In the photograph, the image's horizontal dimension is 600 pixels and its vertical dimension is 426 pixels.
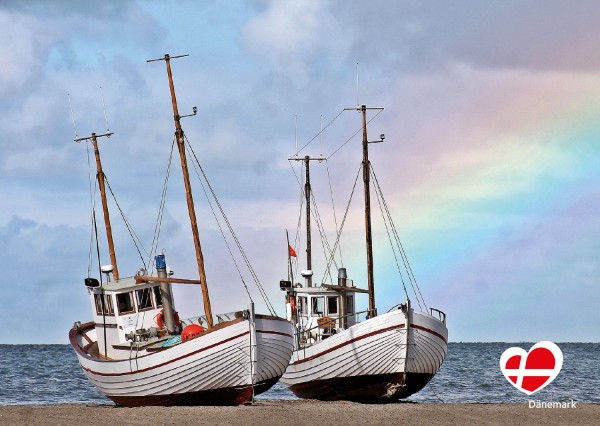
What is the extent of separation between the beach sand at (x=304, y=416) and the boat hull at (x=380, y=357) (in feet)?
19.7

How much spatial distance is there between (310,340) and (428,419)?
50.3ft

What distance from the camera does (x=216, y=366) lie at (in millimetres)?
34844

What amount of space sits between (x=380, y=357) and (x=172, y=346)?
28.9 feet

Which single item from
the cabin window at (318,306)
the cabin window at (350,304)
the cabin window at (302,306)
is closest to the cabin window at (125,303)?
the cabin window at (302,306)

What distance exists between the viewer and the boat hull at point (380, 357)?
39.8 m

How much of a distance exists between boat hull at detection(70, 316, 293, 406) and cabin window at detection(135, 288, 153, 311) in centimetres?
424

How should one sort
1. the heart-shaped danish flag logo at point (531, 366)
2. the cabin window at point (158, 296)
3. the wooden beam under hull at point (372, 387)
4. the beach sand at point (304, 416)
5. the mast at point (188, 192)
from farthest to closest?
1. the cabin window at point (158, 296)
2. the wooden beam under hull at point (372, 387)
3. the mast at point (188, 192)
4. the heart-shaped danish flag logo at point (531, 366)
5. the beach sand at point (304, 416)

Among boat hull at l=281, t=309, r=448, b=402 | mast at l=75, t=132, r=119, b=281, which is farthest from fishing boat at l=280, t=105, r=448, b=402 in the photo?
mast at l=75, t=132, r=119, b=281

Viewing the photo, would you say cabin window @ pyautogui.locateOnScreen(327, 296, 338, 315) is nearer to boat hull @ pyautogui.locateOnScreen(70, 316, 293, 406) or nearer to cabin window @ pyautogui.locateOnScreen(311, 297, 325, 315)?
cabin window @ pyautogui.locateOnScreen(311, 297, 325, 315)

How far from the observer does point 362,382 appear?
134ft

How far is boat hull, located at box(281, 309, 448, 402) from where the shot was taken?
39812 millimetres

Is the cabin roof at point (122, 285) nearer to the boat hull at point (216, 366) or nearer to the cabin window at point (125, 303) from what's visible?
the cabin window at point (125, 303)

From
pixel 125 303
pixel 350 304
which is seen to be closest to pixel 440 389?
pixel 350 304

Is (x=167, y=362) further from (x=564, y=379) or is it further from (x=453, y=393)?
(x=564, y=379)
